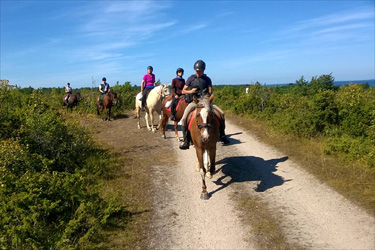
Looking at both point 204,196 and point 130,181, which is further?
point 130,181

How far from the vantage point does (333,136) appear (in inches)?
420

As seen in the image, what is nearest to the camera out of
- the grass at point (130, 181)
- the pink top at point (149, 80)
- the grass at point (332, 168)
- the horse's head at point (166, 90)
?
the grass at point (130, 181)

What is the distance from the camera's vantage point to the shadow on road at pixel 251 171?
25.1 feet

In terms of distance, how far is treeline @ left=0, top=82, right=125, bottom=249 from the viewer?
467 centimetres

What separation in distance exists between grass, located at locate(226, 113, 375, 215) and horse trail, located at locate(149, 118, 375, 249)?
0.31m

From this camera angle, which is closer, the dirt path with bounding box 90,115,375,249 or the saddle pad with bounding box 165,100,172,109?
the dirt path with bounding box 90,115,375,249

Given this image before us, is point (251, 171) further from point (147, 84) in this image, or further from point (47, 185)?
point (147, 84)

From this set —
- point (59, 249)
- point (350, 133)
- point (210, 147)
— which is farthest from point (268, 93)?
point (59, 249)

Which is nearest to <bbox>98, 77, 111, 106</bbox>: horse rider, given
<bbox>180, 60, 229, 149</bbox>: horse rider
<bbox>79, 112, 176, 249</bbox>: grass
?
<bbox>79, 112, 176, 249</bbox>: grass

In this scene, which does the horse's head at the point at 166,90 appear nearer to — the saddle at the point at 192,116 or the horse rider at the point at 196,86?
the horse rider at the point at 196,86

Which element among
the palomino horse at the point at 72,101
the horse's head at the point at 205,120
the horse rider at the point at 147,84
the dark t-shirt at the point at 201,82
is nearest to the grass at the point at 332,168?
the horse's head at the point at 205,120

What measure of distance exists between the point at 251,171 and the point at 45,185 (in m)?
5.93

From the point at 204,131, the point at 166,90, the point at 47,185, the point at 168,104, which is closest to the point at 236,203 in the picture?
the point at 204,131

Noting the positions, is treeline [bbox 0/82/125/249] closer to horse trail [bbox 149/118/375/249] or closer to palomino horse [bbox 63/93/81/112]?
horse trail [bbox 149/118/375/249]
